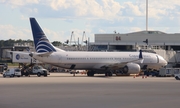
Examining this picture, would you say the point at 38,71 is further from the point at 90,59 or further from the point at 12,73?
the point at 90,59

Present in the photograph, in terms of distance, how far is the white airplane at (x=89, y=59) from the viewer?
6181 cm

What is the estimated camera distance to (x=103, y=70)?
66062 millimetres

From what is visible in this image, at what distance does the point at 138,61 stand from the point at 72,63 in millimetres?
11041

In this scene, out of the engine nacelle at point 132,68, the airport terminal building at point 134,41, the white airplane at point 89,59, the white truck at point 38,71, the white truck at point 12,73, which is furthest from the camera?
the airport terminal building at point 134,41

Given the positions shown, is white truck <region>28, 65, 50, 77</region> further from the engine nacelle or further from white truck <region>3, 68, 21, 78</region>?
the engine nacelle

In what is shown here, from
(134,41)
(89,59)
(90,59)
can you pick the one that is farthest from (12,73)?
(134,41)

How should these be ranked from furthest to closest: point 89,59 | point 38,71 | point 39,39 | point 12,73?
point 38,71, point 89,59, point 39,39, point 12,73

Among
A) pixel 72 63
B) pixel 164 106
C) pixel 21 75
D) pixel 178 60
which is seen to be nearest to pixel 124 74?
pixel 72 63

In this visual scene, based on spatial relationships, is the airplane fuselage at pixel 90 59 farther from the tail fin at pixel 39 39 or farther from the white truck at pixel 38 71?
the white truck at pixel 38 71

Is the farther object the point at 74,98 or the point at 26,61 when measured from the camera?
the point at 26,61

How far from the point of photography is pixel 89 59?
64.5m

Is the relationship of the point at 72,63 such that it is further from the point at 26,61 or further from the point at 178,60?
the point at 178,60

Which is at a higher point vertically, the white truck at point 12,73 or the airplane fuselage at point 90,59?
the airplane fuselage at point 90,59

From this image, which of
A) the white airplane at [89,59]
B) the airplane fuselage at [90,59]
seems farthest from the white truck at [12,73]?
the airplane fuselage at [90,59]
